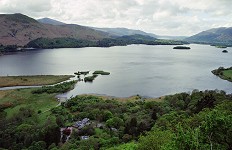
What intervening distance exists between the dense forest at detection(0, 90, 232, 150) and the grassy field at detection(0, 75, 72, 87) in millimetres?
29687

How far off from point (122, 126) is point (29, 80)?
191 feet

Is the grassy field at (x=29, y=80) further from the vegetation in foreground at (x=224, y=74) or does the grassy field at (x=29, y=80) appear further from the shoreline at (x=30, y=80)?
the vegetation in foreground at (x=224, y=74)

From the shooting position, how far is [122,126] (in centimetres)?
4578

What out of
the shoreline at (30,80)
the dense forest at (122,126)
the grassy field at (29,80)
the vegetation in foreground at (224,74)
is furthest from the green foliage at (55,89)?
the vegetation in foreground at (224,74)

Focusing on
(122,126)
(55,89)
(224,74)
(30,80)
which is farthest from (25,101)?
(224,74)

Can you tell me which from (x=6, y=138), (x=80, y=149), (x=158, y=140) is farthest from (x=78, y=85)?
(x=158, y=140)

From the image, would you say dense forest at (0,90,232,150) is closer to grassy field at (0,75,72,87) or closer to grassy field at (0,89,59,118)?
grassy field at (0,89,59,118)

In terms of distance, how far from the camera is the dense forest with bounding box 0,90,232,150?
2100 centimetres

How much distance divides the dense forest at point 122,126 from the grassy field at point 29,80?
97.4ft

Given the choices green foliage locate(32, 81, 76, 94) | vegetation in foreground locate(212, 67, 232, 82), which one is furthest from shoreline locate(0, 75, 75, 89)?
vegetation in foreground locate(212, 67, 232, 82)

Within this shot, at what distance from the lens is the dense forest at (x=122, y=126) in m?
21.0

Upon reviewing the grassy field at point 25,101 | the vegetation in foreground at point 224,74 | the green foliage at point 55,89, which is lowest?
the grassy field at point 25,101

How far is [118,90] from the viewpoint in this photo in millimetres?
78188

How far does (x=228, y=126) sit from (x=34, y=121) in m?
37.9
